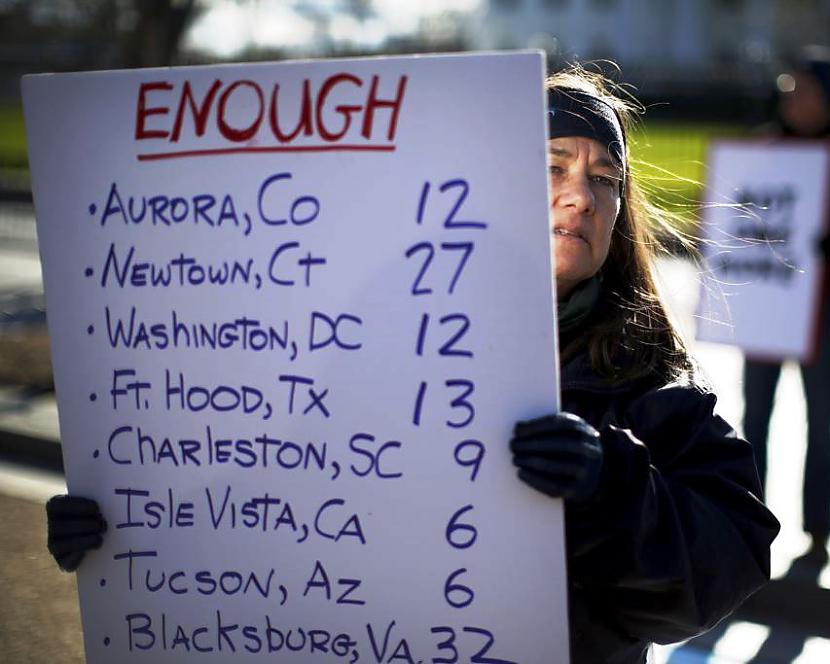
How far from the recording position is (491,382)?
1.69 metres

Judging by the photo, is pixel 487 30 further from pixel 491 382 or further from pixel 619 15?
pixel 491 382

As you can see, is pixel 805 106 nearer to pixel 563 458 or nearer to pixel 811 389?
pixel 811 389

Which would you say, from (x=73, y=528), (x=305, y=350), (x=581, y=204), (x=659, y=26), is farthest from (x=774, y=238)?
(x=659, y=26)

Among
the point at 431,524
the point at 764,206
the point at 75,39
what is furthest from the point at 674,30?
the point at 431,524

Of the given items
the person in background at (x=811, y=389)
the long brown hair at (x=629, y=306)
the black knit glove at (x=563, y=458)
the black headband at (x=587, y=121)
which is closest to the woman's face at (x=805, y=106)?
the person in background at (x=811, y=389)

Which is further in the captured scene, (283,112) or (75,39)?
(75,39)

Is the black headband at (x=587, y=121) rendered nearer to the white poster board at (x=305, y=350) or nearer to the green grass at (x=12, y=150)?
the white poster board at (x=305, y=350)

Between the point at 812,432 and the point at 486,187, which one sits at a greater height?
the point at 486,187

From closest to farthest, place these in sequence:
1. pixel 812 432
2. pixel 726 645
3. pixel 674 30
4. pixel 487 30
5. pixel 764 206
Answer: pixel 726 645 < pixel 812 432 < pixel 764 206 < pixel 674 30 < pixel 487 30

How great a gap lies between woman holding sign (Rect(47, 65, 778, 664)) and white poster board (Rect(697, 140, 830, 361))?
2848mm

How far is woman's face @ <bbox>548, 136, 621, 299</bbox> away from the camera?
190 cm

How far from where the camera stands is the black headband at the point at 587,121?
197 centimetres

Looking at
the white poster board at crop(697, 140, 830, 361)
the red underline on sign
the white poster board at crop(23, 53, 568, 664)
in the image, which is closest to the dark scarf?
the white poster board at crop(23, 53, 568, 664)

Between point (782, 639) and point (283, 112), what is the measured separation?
3.14 metres
